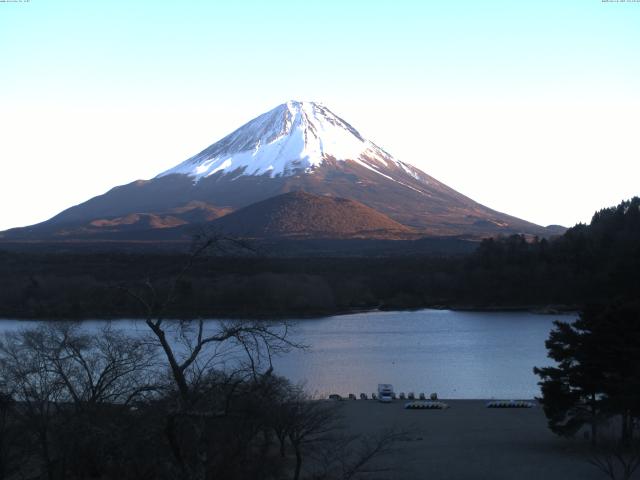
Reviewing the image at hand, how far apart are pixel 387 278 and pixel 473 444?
107ft

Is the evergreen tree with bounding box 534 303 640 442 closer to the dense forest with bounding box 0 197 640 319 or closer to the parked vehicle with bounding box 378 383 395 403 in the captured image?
the parked vehicle with bounding box 378 383 395 403

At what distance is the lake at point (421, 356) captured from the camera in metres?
18.3

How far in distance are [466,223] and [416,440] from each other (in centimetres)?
7210

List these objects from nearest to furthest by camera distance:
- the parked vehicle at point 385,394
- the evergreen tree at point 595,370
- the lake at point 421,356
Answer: the evergreen tree at point 595,370 → the parked vehicle at point 385,394 → the lake at point 421,356

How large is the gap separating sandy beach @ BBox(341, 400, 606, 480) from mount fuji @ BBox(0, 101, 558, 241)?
184 ft

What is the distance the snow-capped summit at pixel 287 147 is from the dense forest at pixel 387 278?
5028cm

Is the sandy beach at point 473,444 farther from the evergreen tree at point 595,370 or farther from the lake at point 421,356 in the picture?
the lake at point 421,356

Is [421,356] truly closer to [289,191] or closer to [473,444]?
[473,444]

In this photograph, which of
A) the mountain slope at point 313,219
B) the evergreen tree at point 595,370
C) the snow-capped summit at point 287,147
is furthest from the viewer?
the snow-capped summit at point 287,147

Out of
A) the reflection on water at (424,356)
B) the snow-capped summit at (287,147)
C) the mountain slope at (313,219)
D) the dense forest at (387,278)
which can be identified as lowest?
the reflection on water at (424,356)

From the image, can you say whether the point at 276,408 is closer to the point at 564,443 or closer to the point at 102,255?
the point at 564,443

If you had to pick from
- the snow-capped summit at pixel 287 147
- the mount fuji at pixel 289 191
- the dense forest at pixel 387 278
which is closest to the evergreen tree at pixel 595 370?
the dense forest at pixel 387 278

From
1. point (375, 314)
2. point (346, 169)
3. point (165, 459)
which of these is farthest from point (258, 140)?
point (165, 459)

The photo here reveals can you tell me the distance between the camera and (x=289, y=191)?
294 feet
